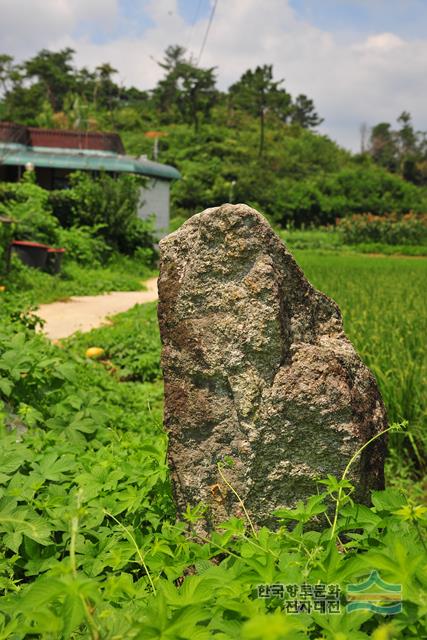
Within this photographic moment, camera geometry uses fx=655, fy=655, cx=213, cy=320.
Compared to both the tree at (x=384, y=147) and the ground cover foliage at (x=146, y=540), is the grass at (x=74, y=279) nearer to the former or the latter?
the ground cover foliage at (x=146, y=540)

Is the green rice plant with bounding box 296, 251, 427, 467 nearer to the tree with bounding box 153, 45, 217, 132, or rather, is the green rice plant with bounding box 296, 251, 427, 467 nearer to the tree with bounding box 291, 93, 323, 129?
the tree with bounding box 153, 45, 217, 132

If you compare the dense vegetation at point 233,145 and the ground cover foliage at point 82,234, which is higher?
the dense vegetation at point 233,145

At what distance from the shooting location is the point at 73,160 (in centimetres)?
2028

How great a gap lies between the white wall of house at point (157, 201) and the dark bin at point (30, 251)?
9.16 m

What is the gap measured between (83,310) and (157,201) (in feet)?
43.8

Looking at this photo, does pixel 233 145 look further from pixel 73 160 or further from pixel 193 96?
pixel 73 160

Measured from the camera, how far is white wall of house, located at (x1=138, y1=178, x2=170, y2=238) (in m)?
22.2

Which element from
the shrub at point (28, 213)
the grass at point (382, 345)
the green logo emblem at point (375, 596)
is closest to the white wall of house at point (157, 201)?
Answer: the shrub at point (28, 213)

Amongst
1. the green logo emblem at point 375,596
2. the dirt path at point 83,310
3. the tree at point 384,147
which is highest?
the tree at point 384,147

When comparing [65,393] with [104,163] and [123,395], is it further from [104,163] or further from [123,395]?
[104,163]

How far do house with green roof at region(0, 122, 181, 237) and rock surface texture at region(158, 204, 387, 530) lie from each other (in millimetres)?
18096

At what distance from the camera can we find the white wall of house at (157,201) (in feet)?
72.7

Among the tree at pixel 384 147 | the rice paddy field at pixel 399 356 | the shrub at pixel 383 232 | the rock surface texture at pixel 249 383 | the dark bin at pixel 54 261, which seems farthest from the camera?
the tree at pixel 384 147

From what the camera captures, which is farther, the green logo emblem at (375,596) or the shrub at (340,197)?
the shrub at (340,197)
